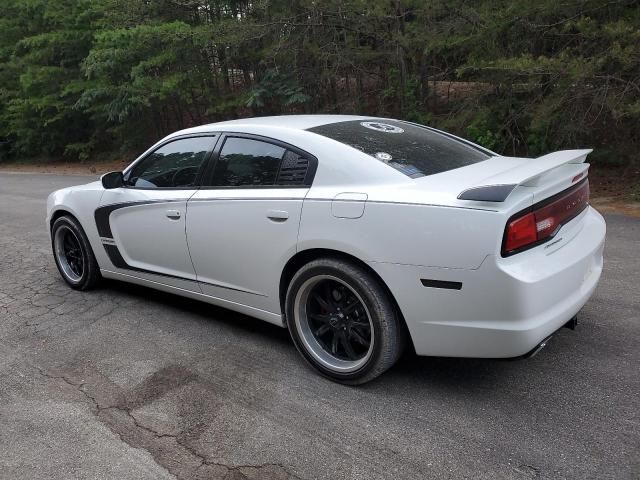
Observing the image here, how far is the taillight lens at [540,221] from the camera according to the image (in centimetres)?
290

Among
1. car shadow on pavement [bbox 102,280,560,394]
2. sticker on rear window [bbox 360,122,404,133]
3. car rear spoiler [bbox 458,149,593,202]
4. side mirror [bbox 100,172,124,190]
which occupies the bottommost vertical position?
car shadow on pavement [bbox 102,280,560,394]

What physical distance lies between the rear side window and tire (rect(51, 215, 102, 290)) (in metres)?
1.84

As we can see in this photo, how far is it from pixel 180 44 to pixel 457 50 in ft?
28.2

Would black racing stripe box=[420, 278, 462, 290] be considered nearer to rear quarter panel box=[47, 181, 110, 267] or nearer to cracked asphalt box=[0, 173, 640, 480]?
cracked asphalt box=[0, 173, 640, 480]

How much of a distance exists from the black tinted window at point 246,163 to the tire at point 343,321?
75cm

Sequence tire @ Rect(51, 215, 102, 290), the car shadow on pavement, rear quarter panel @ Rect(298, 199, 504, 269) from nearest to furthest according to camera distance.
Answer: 1. rear quarter panel @ Rect(298, 199, 504, 269)
2. the car shadow on pavement
3. tire @ Rect(51, 215, 102, 290)

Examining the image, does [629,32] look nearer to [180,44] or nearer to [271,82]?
[271,82]

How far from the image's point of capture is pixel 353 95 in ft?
48.5

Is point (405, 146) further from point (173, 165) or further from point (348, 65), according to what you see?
point (348, 65)

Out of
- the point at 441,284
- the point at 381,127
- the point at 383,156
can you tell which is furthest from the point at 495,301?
the point at 381,127

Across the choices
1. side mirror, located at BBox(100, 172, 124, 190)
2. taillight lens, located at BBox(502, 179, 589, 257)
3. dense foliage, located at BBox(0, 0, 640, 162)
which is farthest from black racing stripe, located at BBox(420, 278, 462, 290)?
dense foliage, located at BBox(0, 0, 640, 162)

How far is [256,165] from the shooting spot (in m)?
3.92

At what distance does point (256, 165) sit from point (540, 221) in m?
1.84

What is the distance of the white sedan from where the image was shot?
2.93 metres
